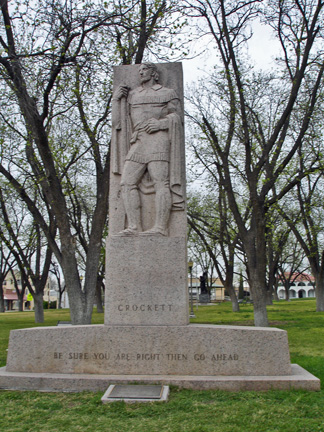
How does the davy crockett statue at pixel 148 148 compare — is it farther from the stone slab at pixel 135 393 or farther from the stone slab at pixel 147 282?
the stone slab at pixel 135 393

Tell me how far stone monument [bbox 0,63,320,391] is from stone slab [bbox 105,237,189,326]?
0.05 feet

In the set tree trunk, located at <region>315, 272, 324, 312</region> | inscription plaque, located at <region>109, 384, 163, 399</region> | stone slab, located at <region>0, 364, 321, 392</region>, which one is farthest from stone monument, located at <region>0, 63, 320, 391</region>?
tree trunk, located at <region>315, 272, 324, 312</region>

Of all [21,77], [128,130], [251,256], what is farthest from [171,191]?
[251,256]

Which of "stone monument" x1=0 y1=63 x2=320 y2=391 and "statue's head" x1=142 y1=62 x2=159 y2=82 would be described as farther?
"statue's head" x1=142 y1=62 x2=159 y2=82

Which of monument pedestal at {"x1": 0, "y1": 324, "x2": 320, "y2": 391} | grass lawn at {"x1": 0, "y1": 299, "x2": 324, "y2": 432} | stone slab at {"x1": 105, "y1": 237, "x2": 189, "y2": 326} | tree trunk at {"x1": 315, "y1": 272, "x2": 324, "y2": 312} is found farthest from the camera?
tree trunk at {"x1": 315, "y1": 272, "x2": 324, "y2": 312}

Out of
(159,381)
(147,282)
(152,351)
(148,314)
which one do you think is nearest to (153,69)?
(147,282)

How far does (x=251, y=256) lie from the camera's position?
48.4 feet

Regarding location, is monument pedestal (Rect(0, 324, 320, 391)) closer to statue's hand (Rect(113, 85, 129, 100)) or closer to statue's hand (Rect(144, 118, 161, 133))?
statue's hand (Rect(144, 118, 161, 133))

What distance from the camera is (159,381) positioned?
17.4ft

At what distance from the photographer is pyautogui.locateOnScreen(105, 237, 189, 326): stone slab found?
6.07m

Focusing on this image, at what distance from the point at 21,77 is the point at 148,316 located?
8.01m

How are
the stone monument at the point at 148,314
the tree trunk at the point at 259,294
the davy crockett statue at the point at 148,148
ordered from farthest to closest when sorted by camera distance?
the tree trunk at the point at 259,294
the davy crockett statue at the point at 148,148
the stone monument at the point at 148,314

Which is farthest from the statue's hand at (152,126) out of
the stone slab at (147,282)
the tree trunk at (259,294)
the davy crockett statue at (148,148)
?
the tree trunk at (259,294)

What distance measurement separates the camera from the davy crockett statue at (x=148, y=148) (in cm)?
658
